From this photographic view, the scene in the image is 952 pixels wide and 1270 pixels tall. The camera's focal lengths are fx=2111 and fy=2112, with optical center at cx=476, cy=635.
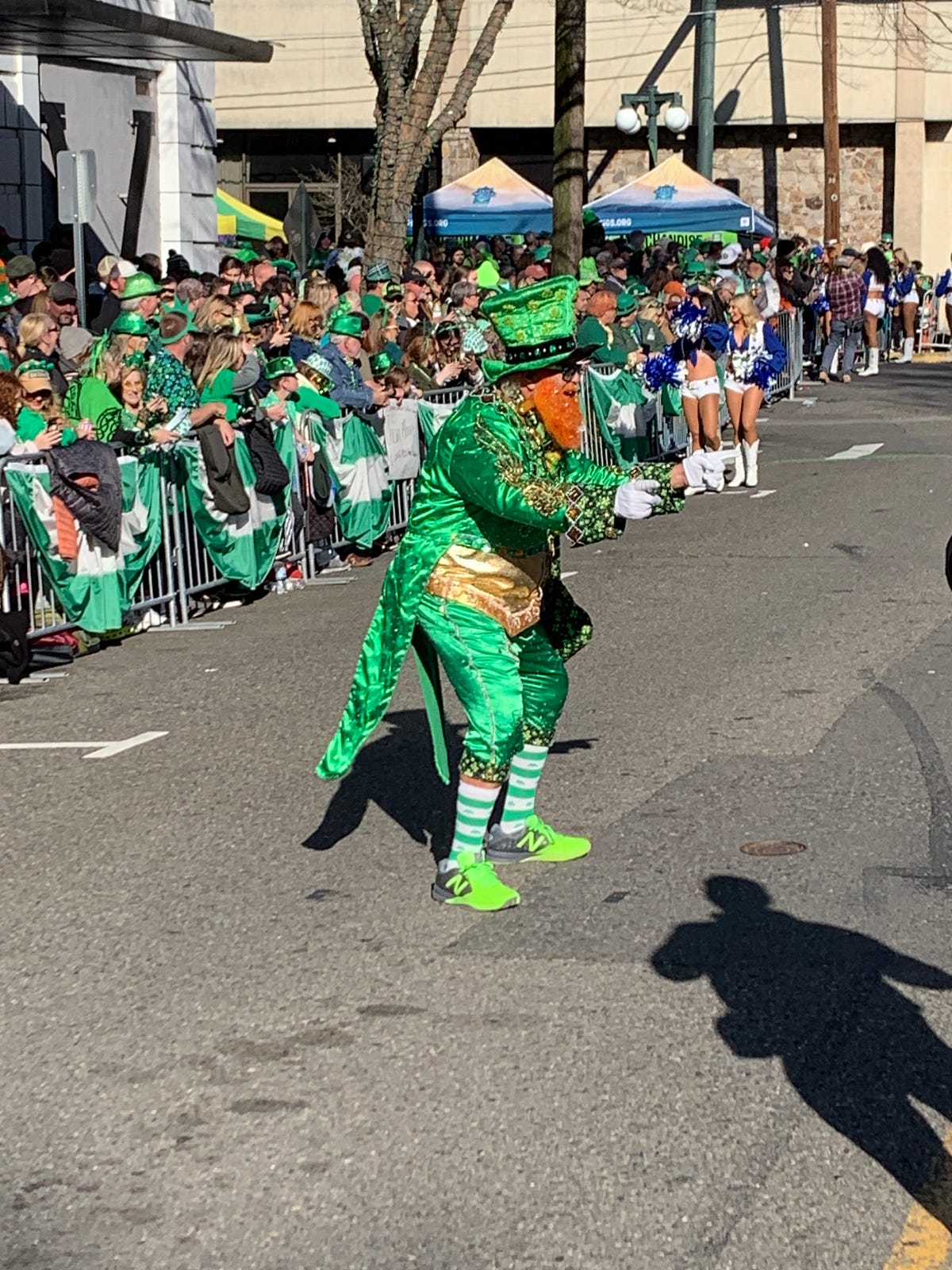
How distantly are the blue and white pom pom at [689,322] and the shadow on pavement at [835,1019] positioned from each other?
12.0 metres

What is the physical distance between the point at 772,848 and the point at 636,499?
5.36ft

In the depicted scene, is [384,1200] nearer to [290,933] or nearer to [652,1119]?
[652,1119]

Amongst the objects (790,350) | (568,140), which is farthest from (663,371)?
(790,350)

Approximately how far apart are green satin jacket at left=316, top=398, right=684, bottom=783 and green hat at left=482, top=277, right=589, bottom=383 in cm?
19

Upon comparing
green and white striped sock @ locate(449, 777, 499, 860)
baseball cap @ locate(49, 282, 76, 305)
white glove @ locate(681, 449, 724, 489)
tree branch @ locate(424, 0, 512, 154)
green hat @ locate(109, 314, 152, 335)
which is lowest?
green and white striped sock @ locate(449, 777, 499, 860)

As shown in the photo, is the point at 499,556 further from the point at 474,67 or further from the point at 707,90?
the point at 707,90

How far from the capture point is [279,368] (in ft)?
44.5

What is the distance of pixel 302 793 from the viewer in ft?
26.9

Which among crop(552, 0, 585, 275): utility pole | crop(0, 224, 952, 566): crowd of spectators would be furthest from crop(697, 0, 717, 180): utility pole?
crop(552, 0, 585, 275): utility pole

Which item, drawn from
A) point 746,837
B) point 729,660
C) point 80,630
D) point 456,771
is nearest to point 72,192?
point 80,630

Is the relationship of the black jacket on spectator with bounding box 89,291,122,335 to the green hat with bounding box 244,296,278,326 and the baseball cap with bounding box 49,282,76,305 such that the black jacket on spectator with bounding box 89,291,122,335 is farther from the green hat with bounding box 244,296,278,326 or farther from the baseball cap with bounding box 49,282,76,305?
the baseball cap with bounding box 49,282,76,305

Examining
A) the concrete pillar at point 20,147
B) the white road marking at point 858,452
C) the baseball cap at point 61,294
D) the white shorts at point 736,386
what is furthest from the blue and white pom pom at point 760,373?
the concrete pillar at point 20,147

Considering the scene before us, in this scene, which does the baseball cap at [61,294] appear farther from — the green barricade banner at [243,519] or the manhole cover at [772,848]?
the manhole cover at [772,848]

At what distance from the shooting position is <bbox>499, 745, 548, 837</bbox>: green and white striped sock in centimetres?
712
